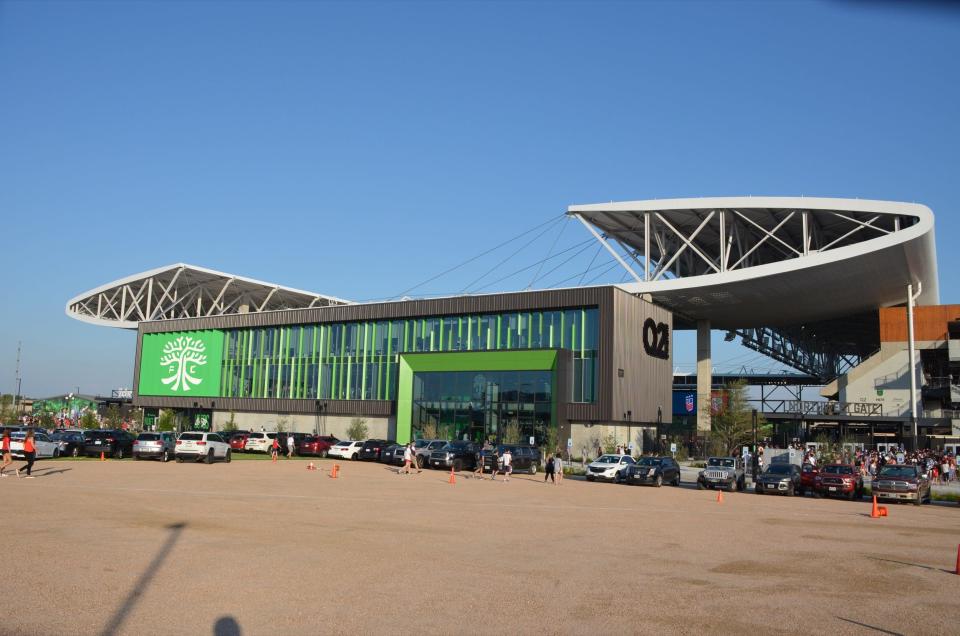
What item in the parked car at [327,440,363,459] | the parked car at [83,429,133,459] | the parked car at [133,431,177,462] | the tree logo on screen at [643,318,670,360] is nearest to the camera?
the parked car at [133,431,177,462]

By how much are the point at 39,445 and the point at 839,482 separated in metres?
36.3

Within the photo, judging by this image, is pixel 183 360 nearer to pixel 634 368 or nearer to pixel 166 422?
pixel 166 422

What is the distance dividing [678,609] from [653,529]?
9.33 meters

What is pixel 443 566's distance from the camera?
13.6 meters

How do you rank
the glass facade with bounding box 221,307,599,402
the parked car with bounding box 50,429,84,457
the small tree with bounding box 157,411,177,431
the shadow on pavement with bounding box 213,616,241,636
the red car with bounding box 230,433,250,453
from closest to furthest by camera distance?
the shadow on pavement with bounding box 213,616,241,636 < the parked car with bounding box 50,429,84,457 < the red car with bounding box 230,433,250,453 < the glass facade with bounding box 221,307,599,402 < the small tree with bounding box 157,411,177,431

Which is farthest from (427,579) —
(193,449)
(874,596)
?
(193,449)

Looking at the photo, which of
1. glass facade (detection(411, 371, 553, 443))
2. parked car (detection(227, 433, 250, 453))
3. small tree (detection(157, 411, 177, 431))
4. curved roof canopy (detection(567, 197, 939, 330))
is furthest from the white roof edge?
small tree (detection(157, 411, 177, 431))

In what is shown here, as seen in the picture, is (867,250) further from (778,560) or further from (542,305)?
(778,560)

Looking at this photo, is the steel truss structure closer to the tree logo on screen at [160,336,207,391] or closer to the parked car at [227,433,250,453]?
the parked car at [227,433,250,453]

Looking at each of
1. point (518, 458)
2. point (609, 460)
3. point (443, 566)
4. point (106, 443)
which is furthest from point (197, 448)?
point (443, 566)

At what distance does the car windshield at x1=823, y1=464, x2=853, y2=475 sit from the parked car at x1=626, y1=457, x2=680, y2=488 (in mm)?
7303

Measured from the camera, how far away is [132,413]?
87.9 meters

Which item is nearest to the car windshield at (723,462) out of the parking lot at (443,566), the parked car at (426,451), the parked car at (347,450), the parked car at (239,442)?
the parking lot at (443,566)

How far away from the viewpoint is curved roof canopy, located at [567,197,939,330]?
56.7 m
